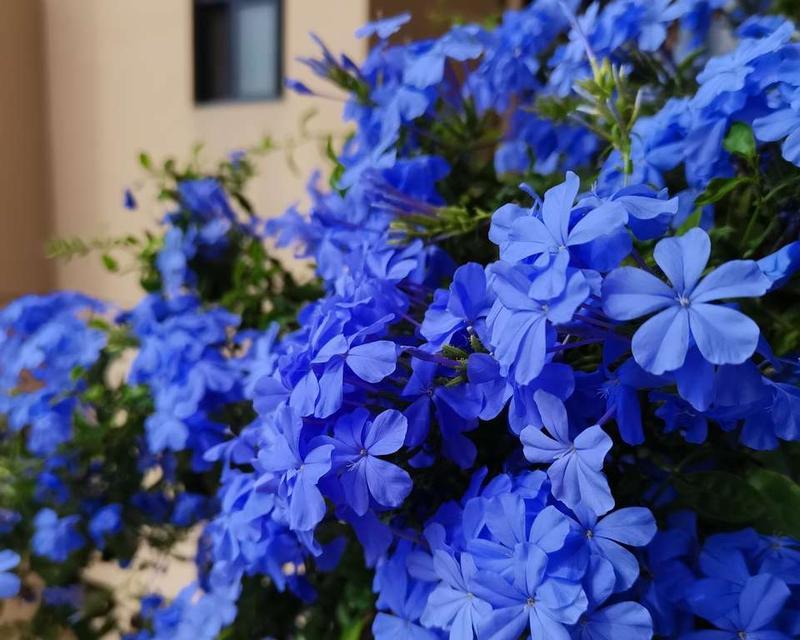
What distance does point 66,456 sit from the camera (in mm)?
601

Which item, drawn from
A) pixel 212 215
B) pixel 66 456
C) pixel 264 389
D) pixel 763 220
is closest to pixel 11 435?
pixel 66 456

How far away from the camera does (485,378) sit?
0.33 m

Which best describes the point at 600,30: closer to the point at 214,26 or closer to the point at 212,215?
the point at 212,215

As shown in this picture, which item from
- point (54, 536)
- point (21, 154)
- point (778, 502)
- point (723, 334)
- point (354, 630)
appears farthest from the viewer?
point (21, 154)

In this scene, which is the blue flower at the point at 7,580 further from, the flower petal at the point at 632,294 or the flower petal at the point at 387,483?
the flower petal at the point at 632,294

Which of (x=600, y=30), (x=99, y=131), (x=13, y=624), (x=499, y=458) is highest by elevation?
(x=600, y=30)

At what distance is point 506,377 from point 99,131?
2.81 ft

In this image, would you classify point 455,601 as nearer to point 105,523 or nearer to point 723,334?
point 723,334

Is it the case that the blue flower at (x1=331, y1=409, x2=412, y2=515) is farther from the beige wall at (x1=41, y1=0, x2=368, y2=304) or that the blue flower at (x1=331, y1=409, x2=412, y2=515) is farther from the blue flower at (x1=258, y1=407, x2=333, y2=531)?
the beige wall at (x1=41, y1=0, x2=368, y2=304)

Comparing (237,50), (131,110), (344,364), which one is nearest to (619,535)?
A: (344,364)

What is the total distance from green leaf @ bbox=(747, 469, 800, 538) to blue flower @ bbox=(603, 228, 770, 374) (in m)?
0.14

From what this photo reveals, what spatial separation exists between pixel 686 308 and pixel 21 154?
3.30 feet

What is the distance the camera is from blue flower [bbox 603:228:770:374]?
0.26 meters

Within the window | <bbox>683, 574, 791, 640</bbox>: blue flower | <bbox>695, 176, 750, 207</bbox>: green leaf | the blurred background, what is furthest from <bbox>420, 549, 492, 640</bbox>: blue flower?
the window
